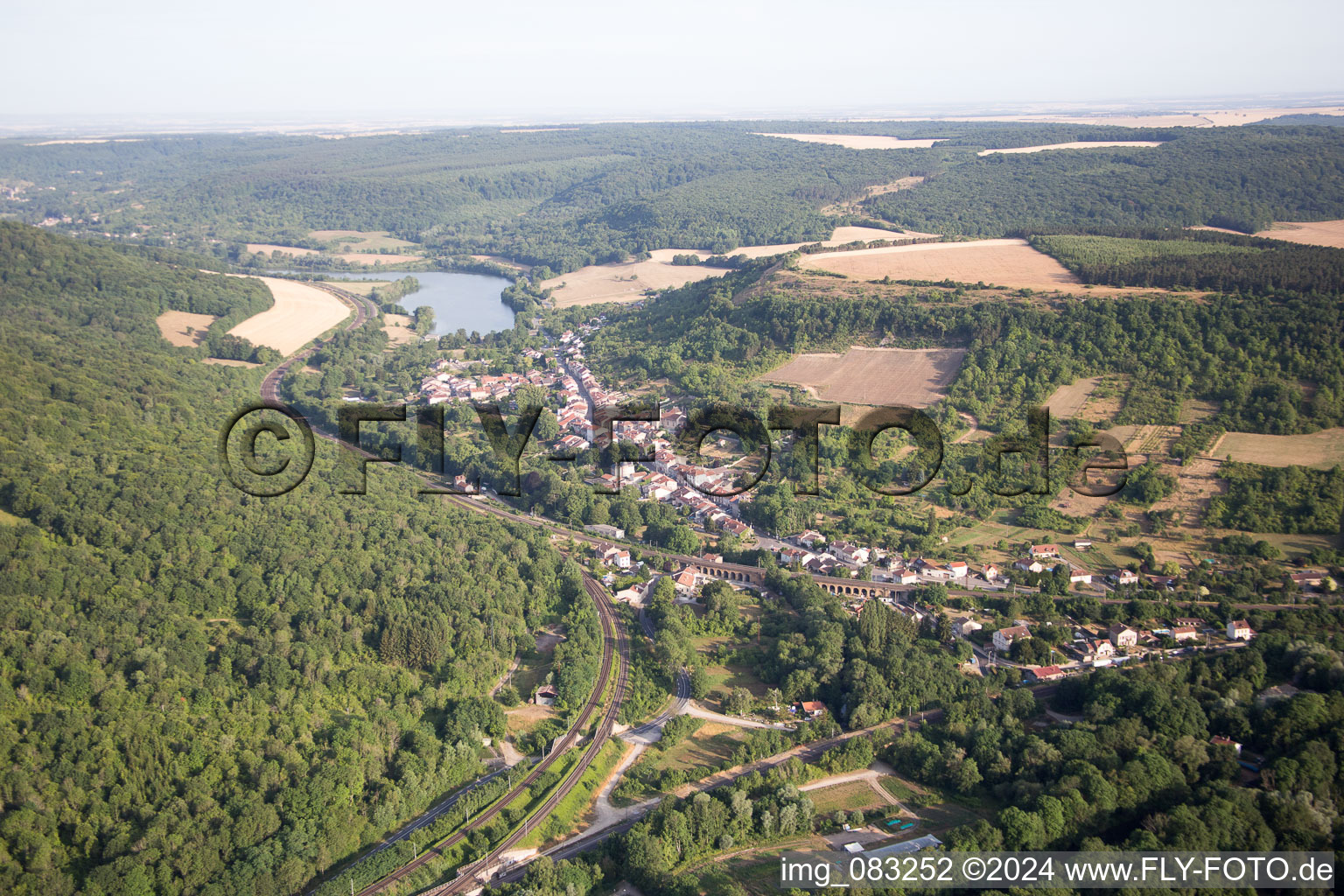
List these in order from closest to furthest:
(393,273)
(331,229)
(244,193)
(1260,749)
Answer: (1260,749)
(393,273)
(331,229)
(244,193)

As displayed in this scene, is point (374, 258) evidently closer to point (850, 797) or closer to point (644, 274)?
point (644, 274)

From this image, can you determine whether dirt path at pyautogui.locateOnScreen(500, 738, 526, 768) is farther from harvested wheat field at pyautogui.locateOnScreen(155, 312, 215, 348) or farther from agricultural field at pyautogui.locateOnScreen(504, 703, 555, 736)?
harvested wheat field at pyautogui.locateOnScreen(155, 312, 215, 348)

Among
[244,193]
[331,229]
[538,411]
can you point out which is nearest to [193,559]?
[538,411]

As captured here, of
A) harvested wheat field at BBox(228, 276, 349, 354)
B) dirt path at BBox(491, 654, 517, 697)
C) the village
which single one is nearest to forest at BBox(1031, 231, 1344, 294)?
the village

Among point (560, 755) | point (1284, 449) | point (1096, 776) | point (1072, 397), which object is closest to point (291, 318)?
point (1072, 397)

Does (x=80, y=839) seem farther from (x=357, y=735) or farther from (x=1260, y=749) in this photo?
(x=1260, y=749)

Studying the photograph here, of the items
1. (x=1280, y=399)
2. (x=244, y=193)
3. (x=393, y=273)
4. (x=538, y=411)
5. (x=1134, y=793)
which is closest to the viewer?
(x=1134, y=793)
